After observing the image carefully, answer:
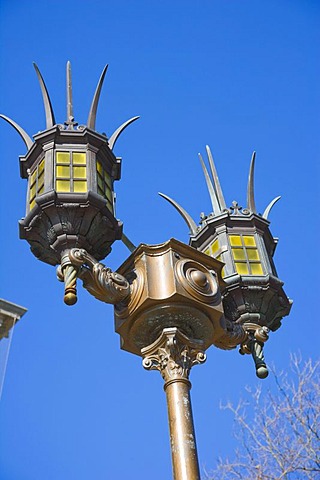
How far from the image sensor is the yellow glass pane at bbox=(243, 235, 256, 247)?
6.80 meters

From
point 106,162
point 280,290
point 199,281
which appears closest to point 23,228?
point 106,162

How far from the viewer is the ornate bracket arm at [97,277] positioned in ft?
17.1

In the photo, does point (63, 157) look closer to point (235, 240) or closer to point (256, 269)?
point (235, 240)

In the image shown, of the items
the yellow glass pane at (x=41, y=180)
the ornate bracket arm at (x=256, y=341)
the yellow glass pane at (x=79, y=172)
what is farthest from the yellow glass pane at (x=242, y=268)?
the yellow glass pane at (x=41, y=180)

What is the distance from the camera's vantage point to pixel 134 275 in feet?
18.2

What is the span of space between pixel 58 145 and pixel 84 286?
129 centimetres

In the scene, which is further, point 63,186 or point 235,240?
point 235,240

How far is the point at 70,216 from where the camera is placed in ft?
17.7

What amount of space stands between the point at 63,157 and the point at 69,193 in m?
0.47

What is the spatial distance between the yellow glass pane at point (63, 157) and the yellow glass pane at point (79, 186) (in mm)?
281

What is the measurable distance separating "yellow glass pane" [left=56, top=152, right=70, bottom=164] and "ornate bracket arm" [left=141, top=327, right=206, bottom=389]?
1.57 metres

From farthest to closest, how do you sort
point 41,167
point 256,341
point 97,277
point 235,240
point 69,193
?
point 235,240
point 256,341
point 41,167
point 69,193
point 97,277

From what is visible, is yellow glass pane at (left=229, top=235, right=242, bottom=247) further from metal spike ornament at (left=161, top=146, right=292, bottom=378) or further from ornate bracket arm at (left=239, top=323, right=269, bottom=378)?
ornate bracket arm at (left=239, top=323, right=269, bottom=378)

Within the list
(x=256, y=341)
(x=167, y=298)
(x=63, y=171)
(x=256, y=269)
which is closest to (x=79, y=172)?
(x=63, y=171)
